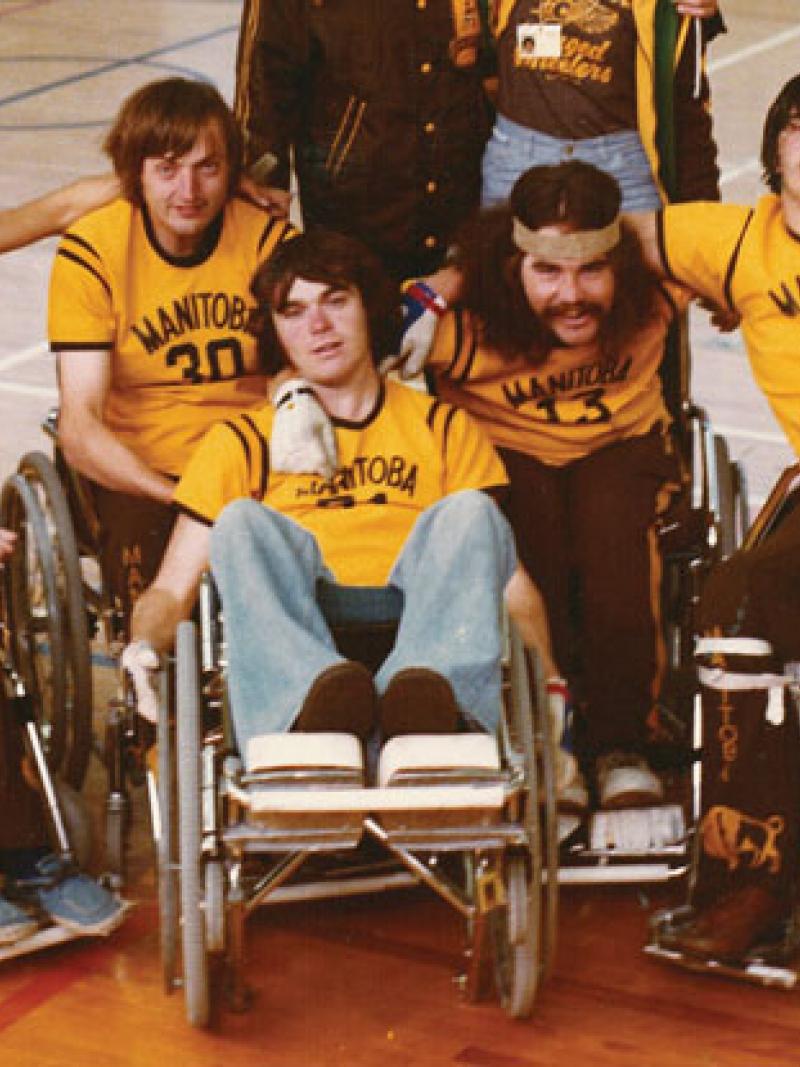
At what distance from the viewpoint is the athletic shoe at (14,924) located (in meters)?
3.96

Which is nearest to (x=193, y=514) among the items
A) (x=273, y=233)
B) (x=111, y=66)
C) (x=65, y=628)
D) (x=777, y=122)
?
(x=65, y=628)

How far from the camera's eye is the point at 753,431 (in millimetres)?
6906

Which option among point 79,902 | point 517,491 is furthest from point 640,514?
point 79,902

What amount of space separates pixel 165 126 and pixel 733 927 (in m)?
1.77

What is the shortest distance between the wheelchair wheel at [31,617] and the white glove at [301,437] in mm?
504

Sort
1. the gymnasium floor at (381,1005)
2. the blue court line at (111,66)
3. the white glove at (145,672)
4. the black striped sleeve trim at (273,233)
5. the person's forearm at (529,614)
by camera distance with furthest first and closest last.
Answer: the blue court line at (111,66) < the black striped sleeve trim at (273,233) < the person's forearm at (529,614) < the white glove at (145,672) < the gymnasium floor at (381,1005)

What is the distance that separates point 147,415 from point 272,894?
102 centimetres

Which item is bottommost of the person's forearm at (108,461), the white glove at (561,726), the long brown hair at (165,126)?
the white glove at (561,726)

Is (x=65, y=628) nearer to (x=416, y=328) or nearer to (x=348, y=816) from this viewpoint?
(x=416, y=328)

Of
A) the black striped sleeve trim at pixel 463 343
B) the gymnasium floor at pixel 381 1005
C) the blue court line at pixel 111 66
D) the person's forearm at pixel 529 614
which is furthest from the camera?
the blue court line at pixel 111 66

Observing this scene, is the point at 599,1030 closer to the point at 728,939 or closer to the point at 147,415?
the point at 728,939

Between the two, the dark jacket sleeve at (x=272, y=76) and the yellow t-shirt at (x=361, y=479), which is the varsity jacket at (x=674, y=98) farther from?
the yellow t-shirt at (x=361, y=479)

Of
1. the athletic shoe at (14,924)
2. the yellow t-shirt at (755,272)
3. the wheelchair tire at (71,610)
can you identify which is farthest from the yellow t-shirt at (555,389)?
the athletic shoe at (14,924)

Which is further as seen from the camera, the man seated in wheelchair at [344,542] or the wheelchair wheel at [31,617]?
the wheelchair wheel at [31,617]
